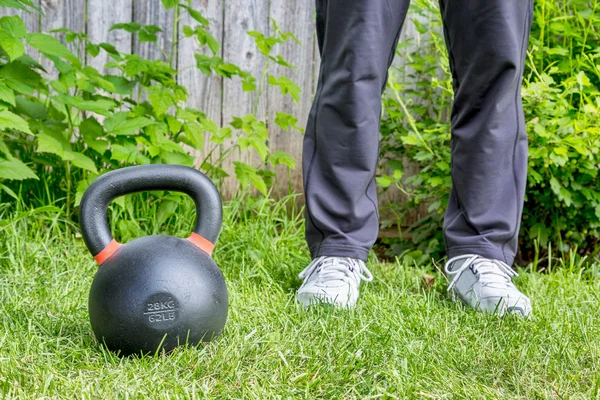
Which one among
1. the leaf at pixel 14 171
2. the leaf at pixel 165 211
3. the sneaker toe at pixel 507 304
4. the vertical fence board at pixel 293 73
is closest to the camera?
the sneaker toe at pixel 507 304

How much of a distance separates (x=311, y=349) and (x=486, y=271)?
2.39 ft

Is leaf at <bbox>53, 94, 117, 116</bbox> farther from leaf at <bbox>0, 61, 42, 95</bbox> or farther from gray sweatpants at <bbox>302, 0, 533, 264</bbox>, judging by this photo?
gray sweatpants at <bbox>302, 0, 533, 264</bbox>

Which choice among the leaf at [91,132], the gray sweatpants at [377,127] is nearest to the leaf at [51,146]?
the leaf at [91,132]

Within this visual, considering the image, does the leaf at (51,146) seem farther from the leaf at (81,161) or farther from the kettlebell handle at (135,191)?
the kettlebell handle at (135,191)

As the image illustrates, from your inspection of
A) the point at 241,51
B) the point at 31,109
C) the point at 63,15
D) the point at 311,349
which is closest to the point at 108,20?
the point at 63,15

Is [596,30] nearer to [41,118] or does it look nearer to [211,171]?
[211,171]

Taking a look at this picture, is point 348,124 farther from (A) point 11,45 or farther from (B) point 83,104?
(A) point 11,45

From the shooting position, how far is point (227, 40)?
332 centimetres

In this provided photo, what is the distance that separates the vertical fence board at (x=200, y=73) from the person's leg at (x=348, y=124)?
129cm

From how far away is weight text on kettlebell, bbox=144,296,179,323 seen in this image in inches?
54.0

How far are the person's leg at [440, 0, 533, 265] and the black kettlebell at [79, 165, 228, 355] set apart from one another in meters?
0.91

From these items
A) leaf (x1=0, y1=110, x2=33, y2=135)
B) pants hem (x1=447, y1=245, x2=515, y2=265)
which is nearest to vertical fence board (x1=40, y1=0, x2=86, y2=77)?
leaf (x1=0, y1=110, x2=33, y2=135)

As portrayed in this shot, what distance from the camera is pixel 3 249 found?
2.22 metres

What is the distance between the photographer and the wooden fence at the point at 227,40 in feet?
10.4
